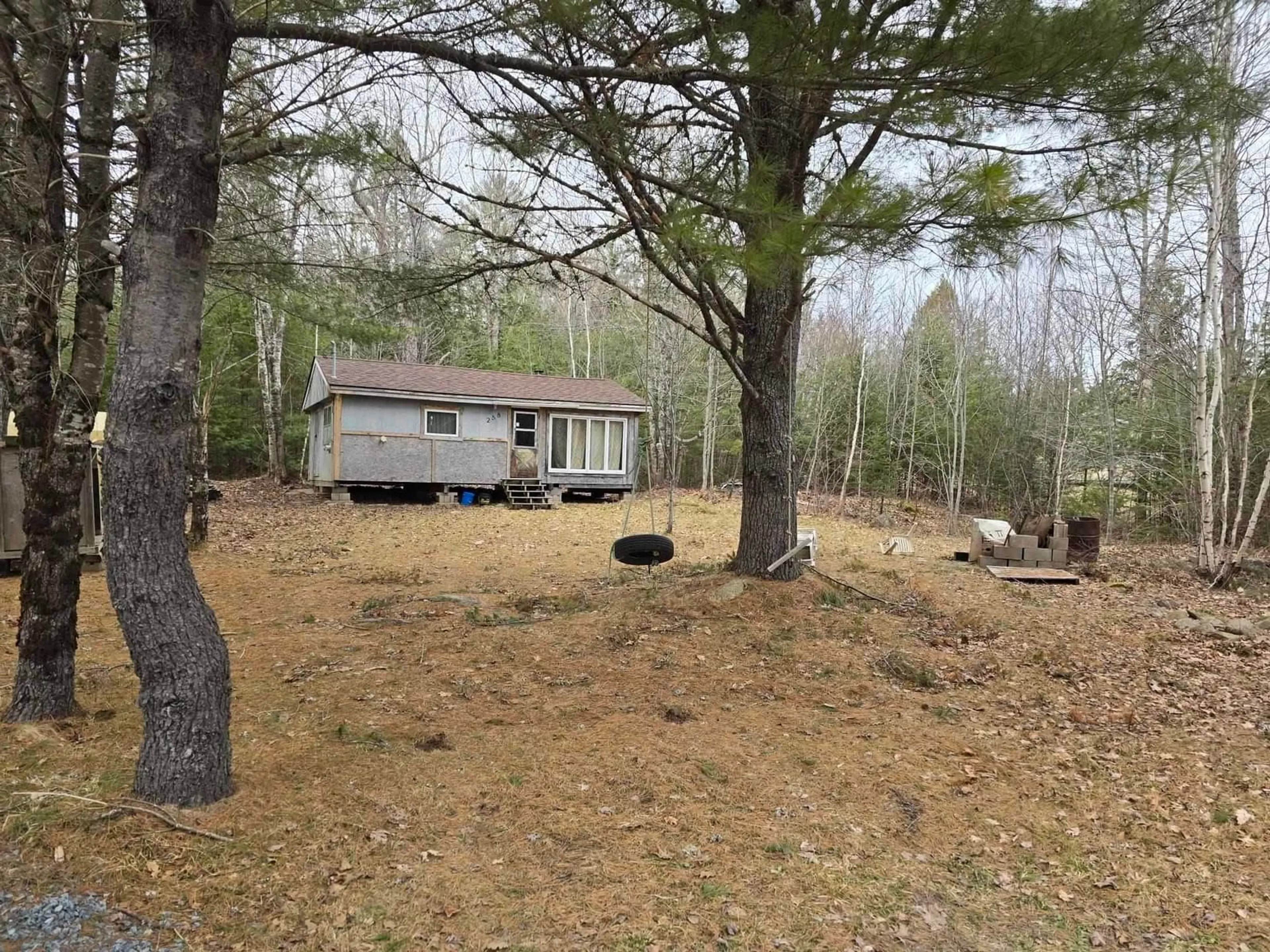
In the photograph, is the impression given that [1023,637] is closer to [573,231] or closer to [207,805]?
[573,231]

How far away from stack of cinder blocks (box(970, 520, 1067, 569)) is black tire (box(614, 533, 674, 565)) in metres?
5.94

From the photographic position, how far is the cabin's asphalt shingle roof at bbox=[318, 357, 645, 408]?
15703 mm

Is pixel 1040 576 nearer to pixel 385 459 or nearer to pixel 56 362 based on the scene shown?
pixel 56 362

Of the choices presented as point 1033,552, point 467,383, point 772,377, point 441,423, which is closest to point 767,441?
point 772,377

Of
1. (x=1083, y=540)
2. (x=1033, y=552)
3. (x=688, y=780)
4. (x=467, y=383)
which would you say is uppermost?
(x=467, y=383)

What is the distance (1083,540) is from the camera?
1027 centimetres

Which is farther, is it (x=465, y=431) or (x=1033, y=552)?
(x=465, y=431)

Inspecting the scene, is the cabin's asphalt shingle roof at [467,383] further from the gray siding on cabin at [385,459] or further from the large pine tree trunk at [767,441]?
the large pine tree trunk at [767,441]

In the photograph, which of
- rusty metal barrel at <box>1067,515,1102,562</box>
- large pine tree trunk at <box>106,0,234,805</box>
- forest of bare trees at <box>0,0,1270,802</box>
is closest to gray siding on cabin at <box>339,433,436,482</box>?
Answer: forest of bare trees at <box>0,0,1270,802</box>

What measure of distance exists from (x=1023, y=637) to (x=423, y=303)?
642cm

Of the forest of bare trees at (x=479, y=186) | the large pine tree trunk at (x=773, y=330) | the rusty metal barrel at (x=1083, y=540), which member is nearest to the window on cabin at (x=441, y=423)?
the forest of bare trees at (x=479, y=186)

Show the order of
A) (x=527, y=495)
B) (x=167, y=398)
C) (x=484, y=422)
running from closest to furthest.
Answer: (x=167, y=398), (x=527, y=495), (x=484, y=422)

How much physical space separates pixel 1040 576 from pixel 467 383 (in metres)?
12.8

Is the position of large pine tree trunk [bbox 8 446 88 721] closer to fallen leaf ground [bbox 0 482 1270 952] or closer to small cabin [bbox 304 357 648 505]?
fallen leaf ground [bbox 0 482 1270 952]
